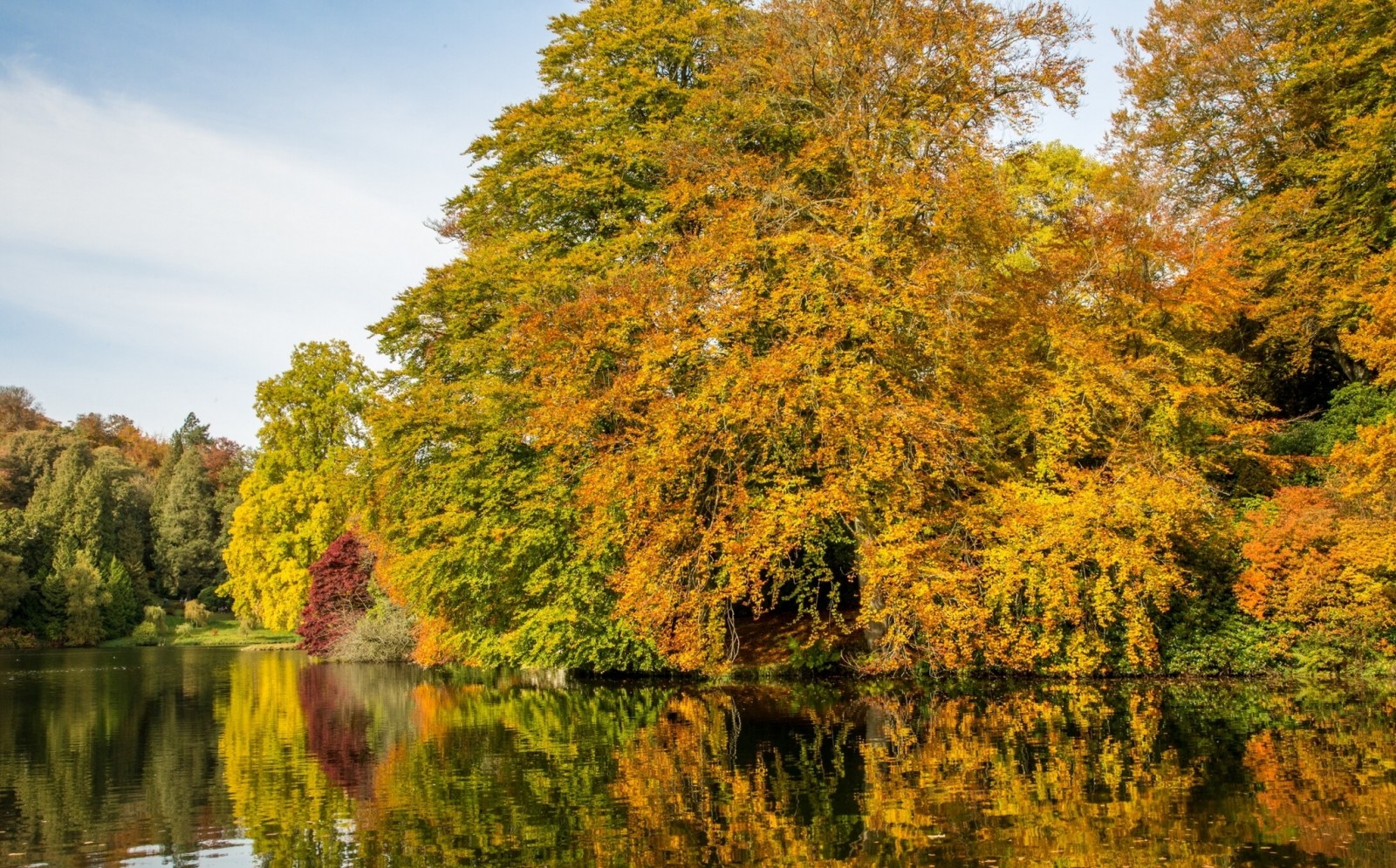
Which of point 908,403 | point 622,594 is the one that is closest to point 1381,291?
point 908,403

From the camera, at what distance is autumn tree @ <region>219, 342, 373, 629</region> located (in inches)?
1863

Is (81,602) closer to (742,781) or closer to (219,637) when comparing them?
(219,637)

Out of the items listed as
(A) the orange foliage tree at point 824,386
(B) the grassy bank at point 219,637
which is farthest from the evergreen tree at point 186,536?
(A) the orange foliage tree at point 824,386

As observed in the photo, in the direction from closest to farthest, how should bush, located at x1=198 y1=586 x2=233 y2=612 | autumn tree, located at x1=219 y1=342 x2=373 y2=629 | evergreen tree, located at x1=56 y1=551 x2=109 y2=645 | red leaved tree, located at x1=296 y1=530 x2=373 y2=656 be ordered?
red leaved tree, located at x1=296 y1=530 x2=373 y2=656 < autumn tree, located at x1=219 y1=342 x2=373 y2=629 < evergreen tree, located at x1=56 y1=551 x2=109 y2=645 < bush, located at x1=198 y1=586 x2=233 y2=612

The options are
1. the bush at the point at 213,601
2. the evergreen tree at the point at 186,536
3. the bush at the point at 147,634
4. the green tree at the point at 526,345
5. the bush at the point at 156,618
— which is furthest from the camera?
the bush at the point at 213,601

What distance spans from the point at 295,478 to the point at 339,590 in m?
8.84

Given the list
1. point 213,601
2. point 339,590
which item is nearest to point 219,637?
point 213,601

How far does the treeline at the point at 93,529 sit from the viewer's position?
57.6 m

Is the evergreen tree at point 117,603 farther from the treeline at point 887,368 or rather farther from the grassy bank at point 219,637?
the treeline at point 887,368

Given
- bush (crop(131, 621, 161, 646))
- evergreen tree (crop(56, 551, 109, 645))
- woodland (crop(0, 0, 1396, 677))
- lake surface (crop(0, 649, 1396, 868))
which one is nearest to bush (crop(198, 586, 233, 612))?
bush (crop(131, 621, 161, 646))

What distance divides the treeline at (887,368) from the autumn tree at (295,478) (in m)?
20.7

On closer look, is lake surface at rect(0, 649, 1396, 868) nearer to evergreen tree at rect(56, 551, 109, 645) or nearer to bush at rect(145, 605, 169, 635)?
evergreen tree at rect(56, 551, 109, 645)

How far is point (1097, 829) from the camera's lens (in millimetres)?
8734

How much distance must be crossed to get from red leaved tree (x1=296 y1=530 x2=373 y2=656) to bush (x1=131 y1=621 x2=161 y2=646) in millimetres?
23671
